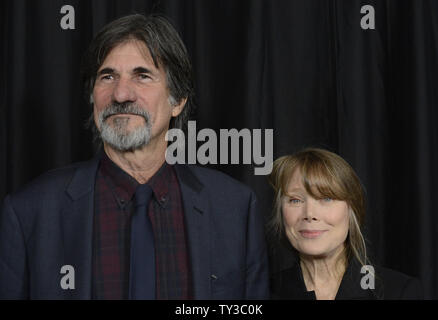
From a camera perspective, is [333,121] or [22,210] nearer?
[22,210]

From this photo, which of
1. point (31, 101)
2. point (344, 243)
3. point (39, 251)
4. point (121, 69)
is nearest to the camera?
point (39, 251)

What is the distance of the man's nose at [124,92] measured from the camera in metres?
1.53

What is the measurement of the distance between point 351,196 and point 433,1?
927 millimetres

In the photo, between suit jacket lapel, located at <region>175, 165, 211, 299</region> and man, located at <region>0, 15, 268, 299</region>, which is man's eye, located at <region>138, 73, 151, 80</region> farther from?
suit jacket lapel, located at <region>175, 165, 211, 299</region>

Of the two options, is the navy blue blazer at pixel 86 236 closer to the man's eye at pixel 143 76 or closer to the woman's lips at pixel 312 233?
the woman's lips at pixel 312 233

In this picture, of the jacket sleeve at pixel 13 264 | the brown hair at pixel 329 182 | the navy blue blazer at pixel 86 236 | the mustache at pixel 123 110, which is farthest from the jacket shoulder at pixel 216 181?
the jacket sleeve at pixel 13 264

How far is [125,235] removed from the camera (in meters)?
1.52

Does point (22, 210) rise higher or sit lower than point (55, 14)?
lower

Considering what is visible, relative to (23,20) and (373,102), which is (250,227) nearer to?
(373,102)

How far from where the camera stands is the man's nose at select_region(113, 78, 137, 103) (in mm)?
1530

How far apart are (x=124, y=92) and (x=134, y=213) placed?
0.31 meters

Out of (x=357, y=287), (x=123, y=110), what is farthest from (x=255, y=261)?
(x=123, y=110)

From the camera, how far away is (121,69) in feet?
5.13
